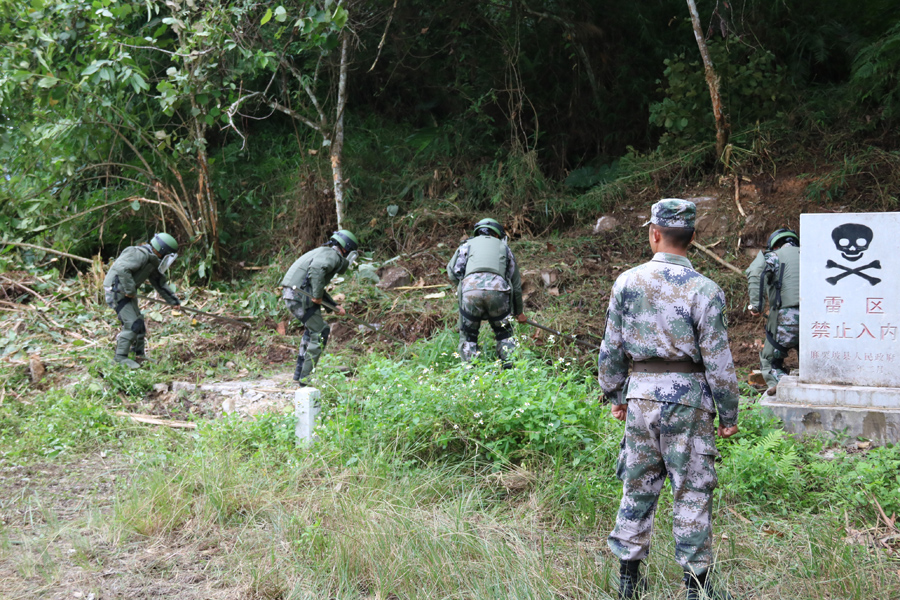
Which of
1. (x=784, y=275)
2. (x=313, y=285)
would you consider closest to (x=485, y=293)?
(x=313, y=285)

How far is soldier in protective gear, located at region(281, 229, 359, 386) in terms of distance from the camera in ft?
25.7

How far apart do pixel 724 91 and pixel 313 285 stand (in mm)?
7080

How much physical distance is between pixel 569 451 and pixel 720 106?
725 cm

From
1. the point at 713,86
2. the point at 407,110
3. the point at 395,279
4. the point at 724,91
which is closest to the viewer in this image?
the point at 713,86

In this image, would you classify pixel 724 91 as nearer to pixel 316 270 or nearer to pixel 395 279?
pixel 395 279

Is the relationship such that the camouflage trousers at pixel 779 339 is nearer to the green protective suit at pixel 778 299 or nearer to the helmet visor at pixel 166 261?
the green protective suit at pixel 778 299

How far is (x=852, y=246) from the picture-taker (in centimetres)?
577

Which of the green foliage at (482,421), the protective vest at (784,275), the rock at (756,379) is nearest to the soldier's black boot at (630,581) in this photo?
the green foliage at (482,421)

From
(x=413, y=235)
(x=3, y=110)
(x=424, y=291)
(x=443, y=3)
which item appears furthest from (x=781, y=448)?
(x=3, y=110)

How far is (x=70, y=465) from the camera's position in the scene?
233 inches

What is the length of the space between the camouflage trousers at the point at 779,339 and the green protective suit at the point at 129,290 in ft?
24.0

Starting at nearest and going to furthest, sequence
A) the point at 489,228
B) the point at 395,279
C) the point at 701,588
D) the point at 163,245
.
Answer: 1. the point at 701,588
2. the point at 489,228
3. the point at 163,245
4. the point at 395,279

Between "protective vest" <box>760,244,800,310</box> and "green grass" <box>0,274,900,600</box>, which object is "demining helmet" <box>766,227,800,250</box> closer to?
"protective vest" <box>760,244,800,310</box>

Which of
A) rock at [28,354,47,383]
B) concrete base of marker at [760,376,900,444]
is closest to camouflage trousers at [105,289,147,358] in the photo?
rock at [28,354,47,383]
